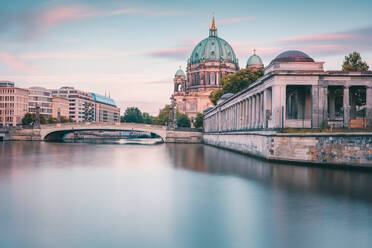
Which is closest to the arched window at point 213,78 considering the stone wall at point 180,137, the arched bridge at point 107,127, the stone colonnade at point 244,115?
the stone wall at point 180,137

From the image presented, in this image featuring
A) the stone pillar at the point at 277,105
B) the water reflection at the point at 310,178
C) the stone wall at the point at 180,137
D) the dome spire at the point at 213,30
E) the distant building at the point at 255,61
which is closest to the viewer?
the water reflection at the point at 310,178

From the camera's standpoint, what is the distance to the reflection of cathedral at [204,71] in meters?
155

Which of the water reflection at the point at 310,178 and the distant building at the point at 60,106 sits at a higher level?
the distant building at the point at 60,106

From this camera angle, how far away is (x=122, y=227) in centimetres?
1239

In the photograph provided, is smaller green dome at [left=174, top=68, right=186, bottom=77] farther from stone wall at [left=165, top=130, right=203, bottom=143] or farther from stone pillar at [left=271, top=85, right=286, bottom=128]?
stone pillar at [left=271, top=85, right=286, bottom=128]

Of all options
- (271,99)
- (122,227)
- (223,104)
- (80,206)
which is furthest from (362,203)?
(223,104)

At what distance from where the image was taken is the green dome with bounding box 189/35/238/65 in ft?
520

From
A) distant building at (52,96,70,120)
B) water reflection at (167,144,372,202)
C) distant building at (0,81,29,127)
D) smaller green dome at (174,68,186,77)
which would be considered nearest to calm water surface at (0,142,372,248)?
water reflection at (167,144,372,202)

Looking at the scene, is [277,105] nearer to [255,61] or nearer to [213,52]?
[255,61]

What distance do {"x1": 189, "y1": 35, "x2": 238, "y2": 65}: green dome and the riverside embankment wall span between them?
411 ft

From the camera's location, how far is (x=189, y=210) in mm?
14875

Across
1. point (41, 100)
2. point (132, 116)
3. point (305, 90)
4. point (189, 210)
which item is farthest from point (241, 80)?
point (132, 116)

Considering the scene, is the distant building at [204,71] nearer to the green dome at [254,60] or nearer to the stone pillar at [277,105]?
the green dome at [254,60]

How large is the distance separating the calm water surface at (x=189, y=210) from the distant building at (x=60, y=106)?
146779 mm
